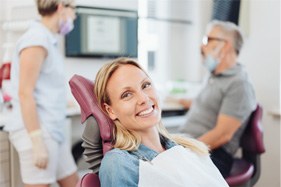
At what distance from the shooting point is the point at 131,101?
96cm

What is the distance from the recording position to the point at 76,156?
1883 mm

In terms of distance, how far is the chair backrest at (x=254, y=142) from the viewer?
166 cm

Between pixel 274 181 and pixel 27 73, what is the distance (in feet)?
4.72

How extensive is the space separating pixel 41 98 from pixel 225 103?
818mm

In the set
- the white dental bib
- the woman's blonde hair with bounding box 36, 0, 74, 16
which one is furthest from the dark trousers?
the woman's blonde hair with bounding box 36, 0, 74, 16

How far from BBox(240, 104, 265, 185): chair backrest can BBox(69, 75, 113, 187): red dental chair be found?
93cm

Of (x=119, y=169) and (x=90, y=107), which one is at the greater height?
(x=90, y=107)

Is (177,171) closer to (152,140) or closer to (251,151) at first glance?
(152,140)

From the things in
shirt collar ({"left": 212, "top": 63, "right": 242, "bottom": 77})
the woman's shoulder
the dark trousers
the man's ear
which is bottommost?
the dark trousers

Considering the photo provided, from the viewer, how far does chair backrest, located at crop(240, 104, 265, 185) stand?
5.43 ft

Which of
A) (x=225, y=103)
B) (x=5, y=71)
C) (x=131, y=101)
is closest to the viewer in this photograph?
(x=131, y=101)

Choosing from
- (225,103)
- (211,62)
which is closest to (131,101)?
(225,103)

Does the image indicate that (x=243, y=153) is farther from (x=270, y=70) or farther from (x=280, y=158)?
(x=270, y=70)

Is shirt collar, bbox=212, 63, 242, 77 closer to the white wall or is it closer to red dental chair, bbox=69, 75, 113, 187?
the white wall
